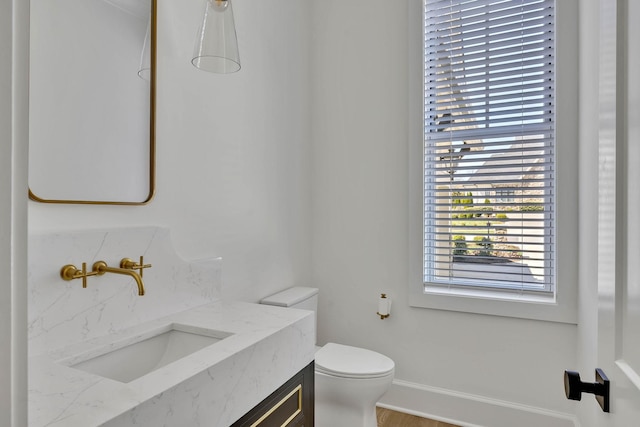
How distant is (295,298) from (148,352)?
3.19 feet

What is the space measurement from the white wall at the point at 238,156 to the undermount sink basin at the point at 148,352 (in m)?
0.38

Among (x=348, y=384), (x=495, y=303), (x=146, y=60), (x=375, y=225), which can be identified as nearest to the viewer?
(x=146, y=60)

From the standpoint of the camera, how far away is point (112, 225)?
1359 millimetres

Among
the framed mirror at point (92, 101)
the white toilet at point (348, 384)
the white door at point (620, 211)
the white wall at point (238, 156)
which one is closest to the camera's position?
the white door at point (620, 211)

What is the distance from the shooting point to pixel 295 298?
218cm

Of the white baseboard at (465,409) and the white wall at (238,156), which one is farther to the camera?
the white baseboard at (465,409)

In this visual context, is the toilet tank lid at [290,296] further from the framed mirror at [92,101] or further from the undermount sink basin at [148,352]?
the framed mirror at [92,101]

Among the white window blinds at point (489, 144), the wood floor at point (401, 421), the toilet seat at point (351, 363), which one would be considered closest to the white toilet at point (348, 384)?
the toilet seat at point (351, 363)

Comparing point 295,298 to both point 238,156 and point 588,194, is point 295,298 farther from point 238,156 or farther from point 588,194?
point 588,194

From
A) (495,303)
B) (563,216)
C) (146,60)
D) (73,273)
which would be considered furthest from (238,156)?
(563,216)

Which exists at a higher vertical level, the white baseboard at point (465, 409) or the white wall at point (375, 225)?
the white wall at point (375, 225)

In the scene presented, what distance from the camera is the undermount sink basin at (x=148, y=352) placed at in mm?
1174

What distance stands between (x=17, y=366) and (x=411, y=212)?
7.12ft

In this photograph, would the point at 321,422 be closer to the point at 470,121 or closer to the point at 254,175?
the point at 254,175
